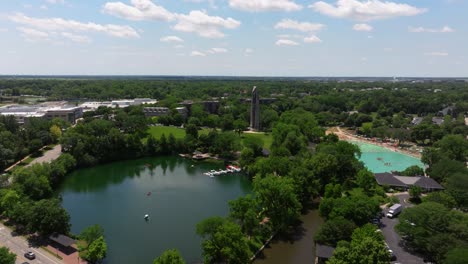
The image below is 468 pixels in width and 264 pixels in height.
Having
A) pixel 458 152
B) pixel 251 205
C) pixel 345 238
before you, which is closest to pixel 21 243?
pixel 251 205

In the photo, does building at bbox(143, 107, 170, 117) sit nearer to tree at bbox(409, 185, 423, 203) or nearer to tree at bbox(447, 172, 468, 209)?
tree at bbox(409, 185, 423, 203)

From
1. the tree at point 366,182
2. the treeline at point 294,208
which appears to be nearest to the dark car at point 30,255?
the treeline at point 294,208

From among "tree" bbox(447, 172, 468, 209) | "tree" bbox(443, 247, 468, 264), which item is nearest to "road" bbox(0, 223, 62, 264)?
"tree" bbox(443, 247, 468, 264)

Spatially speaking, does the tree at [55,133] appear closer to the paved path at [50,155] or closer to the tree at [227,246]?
the paved path at [50,155]

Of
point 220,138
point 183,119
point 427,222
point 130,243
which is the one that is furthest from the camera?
point 183,119

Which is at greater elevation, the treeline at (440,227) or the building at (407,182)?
the treeline at (440,227)

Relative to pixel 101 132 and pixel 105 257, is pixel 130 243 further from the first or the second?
pixel 101 132
